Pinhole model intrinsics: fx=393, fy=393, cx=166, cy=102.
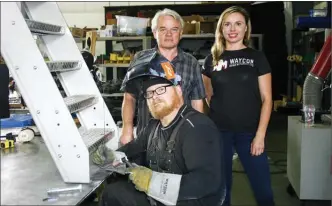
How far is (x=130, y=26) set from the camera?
4.85 meters

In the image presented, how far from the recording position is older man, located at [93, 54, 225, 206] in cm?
136

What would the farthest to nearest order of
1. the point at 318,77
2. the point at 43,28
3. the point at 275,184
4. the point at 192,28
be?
the point at 192,28, the point at 275,184, the point at 318,77, the point at 43,28

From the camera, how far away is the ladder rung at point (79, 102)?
149 centimetres

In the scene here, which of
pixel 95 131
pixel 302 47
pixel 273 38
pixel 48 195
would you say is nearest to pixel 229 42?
pixel 95 131

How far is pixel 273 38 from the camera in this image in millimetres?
7074

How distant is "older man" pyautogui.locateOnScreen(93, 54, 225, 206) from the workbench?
15 cm

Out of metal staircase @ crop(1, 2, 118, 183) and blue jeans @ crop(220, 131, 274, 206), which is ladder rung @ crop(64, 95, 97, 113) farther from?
blue jeans @ crop(220, 131, 274, 206)

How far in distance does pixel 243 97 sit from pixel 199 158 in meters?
0.69

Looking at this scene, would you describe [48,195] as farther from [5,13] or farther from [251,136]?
[251,136]

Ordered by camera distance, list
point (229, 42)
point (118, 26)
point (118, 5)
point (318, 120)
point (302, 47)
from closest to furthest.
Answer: point (229, 42)
point (318, 120)
point (118, 26)
point (302, 47)
point (118, 5)

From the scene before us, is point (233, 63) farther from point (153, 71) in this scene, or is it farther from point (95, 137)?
point (95, 137)

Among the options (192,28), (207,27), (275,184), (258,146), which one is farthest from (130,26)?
(258,146)

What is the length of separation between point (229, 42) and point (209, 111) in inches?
15.1

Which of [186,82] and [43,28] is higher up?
[43,28]
